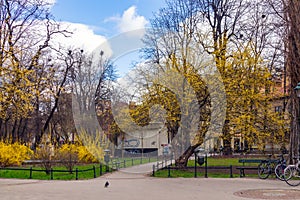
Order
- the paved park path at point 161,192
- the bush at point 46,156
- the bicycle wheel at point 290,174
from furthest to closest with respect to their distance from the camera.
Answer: the bush at point 46,156, the bicycle wheel at point 290,174, the paved park path at point 161,192

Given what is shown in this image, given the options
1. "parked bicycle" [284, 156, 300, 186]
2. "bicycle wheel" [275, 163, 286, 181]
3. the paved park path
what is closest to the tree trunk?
"bicycle wheel" [275, 163, 286, 181]

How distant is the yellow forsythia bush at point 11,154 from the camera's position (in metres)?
23.1

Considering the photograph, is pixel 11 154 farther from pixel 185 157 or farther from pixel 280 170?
pixel 280 170

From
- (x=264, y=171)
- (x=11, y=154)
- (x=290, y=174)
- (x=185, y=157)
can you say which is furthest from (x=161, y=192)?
(x=11, y=154)

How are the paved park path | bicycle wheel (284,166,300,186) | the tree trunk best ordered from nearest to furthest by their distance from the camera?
the paved park path, bicycle wheel (284,166,300,186), the tree trunk

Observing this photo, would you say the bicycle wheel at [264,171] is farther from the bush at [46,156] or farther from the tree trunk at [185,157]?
the bush at [46,156]

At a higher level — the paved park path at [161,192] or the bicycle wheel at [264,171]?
the bicycle wheel at [264,171]

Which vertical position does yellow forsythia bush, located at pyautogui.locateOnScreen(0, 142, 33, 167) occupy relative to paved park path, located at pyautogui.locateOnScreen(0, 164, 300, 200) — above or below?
above

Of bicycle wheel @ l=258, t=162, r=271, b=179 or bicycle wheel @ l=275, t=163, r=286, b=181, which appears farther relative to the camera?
bicycle wheel @ l=258, t=162, r=271, b=179

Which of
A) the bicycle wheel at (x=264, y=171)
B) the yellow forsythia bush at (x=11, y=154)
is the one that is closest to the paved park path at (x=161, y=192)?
the bicycle wheel at (x=264, y=171)

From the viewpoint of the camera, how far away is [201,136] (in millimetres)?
18984

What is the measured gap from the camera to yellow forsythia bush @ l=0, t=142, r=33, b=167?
2309 cm

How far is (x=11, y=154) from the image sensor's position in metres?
23.5

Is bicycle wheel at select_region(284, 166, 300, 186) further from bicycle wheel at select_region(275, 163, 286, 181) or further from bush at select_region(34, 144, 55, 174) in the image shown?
bush at select_region(34, 144, 55, 174)
